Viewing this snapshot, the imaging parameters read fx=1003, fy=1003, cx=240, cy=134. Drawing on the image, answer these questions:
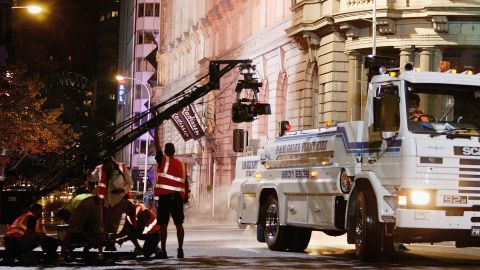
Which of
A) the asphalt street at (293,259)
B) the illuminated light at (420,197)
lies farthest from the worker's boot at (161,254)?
the illuminated light at (420,197)

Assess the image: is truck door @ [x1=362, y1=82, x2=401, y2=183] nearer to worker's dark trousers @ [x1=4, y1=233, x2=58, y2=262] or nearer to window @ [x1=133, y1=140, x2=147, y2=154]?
worker's dark trousers @ [x1=4, y1=233, x2=58, y2=262]

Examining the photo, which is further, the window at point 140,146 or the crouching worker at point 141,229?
the window at point 140,146

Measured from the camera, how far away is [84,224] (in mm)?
16000

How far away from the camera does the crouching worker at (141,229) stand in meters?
17.2

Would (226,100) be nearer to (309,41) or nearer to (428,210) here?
(309,41)

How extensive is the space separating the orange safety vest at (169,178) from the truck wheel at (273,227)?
322cm

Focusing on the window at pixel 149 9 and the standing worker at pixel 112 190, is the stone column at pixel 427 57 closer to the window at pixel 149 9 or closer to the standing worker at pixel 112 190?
the standing worker at pixel 112 190

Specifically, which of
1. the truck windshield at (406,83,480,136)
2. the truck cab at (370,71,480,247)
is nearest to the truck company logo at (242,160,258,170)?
the truck cab at (370,71,480,247)

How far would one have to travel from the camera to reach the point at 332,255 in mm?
18172

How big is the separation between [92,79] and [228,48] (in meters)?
107

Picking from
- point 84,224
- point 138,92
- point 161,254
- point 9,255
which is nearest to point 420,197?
point 161,254

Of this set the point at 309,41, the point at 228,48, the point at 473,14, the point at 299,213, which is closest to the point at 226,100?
the point at 228,48

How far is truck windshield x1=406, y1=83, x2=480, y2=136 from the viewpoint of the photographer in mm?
15141

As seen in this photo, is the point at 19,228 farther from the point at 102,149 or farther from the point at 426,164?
the point at 426,164
